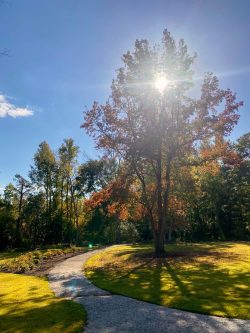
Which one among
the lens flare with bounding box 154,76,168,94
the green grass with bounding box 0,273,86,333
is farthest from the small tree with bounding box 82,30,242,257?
the green grass with bounding box 0,273,86,333

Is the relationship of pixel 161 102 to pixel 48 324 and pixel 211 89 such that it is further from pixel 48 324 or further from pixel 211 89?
pixel 48 324

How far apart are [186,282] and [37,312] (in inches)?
254

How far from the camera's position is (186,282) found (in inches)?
540

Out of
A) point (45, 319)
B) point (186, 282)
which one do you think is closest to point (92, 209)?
point (186, 282)

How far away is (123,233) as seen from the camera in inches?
2295

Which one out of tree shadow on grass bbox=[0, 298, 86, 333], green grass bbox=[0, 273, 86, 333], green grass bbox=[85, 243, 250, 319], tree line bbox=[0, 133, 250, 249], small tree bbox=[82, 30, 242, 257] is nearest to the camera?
tree shadow on grass bbox=[0, 298, 86, 333]

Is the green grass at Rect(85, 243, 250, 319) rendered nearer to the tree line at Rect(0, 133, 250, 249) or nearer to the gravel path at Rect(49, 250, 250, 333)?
the gravel path at Rect(49, 250, 250, 333)

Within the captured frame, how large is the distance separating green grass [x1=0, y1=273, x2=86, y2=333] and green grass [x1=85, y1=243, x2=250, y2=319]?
2.51m

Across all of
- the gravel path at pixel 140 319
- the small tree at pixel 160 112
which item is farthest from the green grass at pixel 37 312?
the small tree at pixel 160 112

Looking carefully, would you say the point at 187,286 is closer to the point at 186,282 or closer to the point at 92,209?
the point at 186,282

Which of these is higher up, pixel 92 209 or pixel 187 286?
pixel 92 209

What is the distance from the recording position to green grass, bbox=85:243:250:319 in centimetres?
1002

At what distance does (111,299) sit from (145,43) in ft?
61.0

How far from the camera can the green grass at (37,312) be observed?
841 cm
